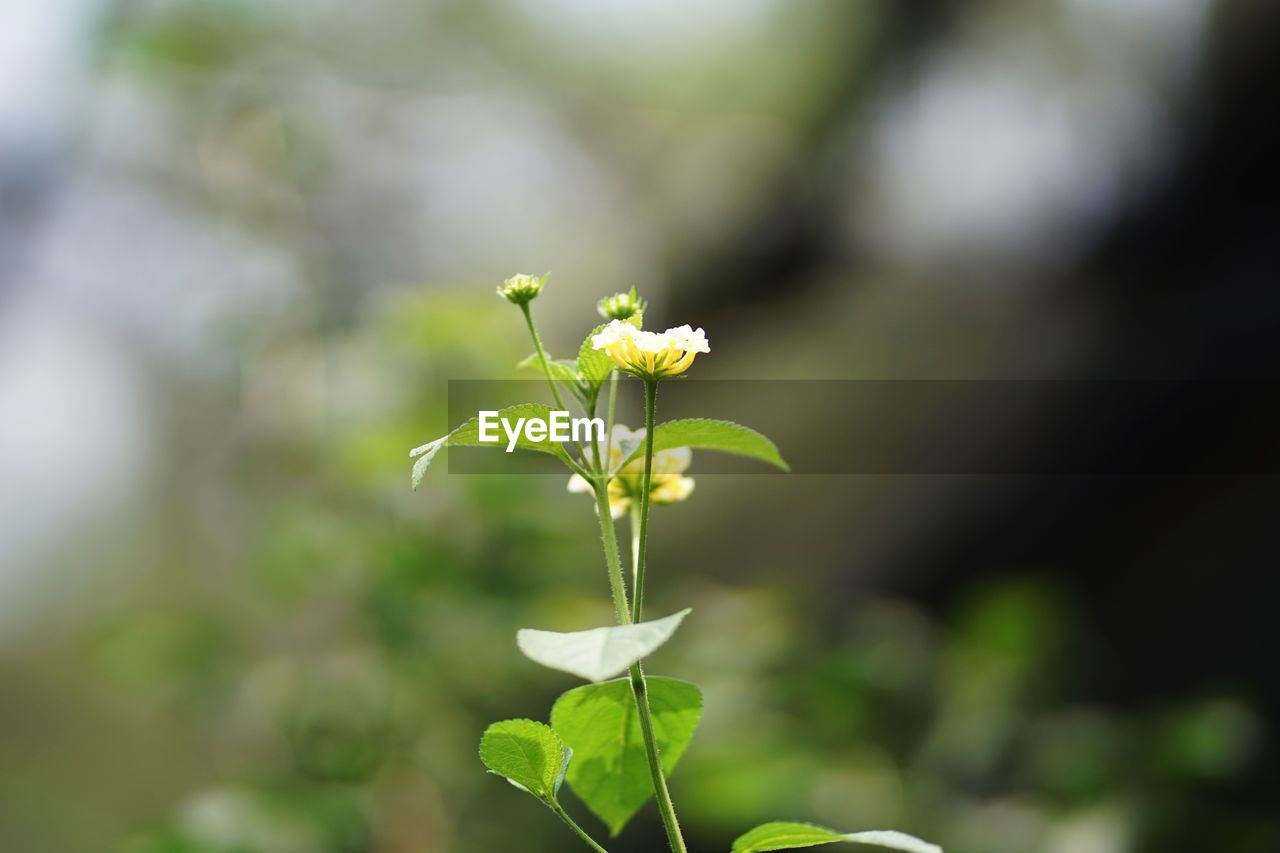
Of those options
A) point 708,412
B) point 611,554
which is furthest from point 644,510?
point 708,412

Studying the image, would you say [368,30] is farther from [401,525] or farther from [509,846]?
[509,846]

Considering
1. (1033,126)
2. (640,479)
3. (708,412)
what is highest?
(1033,126)

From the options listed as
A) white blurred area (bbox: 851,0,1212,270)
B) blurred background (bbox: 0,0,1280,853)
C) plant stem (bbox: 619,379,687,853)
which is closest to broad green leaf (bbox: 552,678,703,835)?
plant stem (bbox: 619,379,687,853)

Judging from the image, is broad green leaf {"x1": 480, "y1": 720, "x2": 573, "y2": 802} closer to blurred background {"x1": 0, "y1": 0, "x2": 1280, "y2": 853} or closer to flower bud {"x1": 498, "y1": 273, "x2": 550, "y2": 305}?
flower bud {"x1": 498, "y1": 273, "x2": 550, "y2": 305}

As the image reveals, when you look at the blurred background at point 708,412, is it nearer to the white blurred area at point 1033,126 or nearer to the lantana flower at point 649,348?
the white blurred area at point 1033,126

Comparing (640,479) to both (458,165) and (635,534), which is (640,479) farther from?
(458,165)

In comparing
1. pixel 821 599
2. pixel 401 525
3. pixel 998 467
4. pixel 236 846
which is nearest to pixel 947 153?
pixel 998 467

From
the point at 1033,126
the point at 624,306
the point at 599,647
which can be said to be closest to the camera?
the point at 599,647
